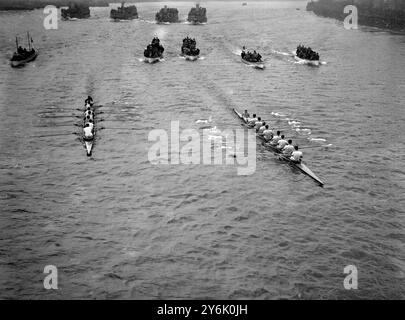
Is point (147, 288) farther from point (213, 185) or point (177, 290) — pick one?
point (213, 185)

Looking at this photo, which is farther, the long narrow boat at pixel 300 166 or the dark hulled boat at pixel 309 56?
the dark hulled boat at pixel 309 56

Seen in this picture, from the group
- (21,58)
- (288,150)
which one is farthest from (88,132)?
(21,58)

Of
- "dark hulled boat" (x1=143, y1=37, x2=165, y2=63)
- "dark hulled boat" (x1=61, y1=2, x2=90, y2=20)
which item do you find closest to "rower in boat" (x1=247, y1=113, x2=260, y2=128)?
"dark hulled boat" (x1=143, y1=37, x2=165, y2=63)

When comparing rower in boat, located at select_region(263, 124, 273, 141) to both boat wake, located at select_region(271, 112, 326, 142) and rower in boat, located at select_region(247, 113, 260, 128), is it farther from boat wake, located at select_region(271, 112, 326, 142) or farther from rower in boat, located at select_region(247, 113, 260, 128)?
boat wake, located at select_region(271, 112, 326, 142)

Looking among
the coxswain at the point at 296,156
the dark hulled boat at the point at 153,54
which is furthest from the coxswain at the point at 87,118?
the dark hulled boat at the point at 153,54

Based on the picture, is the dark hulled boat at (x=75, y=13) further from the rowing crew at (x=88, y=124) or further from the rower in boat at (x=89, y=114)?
the rower in boat at (x=89, y=114)

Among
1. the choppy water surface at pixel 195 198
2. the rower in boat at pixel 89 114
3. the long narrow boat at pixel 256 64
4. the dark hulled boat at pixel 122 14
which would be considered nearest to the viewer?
the choppy water surface at pixel 195 198
